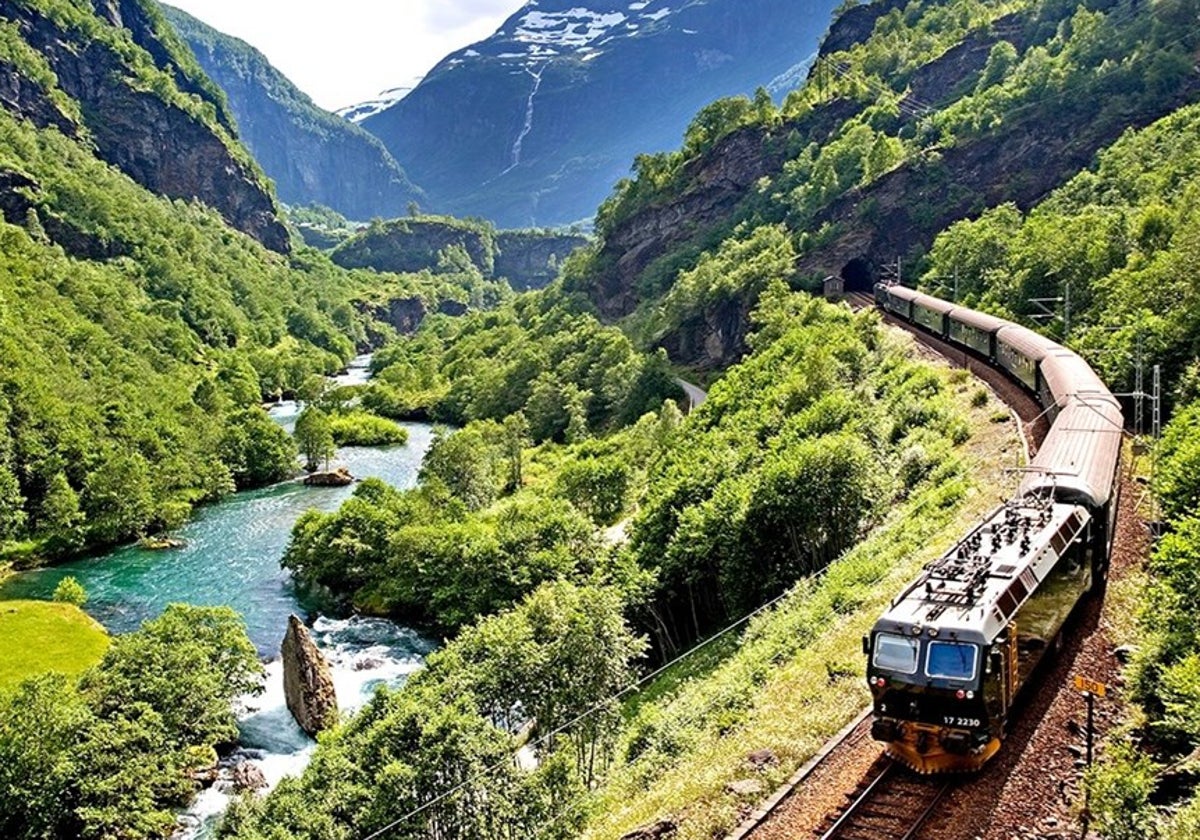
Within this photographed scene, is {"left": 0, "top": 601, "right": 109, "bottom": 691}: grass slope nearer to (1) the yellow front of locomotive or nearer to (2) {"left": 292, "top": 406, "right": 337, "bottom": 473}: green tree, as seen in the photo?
(2) {"left": 292, "top": 406, "right": 337, "bottom": 473}: green tree

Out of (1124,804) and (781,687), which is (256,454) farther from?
(1124,804)

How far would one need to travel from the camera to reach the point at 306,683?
45438 mm

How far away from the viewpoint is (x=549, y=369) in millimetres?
127188

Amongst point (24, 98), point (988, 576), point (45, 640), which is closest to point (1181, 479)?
point (988, 576)

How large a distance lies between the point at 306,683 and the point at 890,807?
35847 millimetres

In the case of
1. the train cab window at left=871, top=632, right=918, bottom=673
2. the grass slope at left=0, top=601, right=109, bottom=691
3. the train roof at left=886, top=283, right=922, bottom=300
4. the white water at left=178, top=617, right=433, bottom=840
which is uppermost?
the train roof at left=886, top=283, right=922, bottom=300

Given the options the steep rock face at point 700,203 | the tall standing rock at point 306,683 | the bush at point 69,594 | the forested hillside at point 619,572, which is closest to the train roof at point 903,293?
the forested hillside at point 619,572

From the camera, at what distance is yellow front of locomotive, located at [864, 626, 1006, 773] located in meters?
16.6

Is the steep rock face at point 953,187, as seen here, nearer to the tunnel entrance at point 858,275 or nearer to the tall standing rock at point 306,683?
the tunnel entrance at point 858,275

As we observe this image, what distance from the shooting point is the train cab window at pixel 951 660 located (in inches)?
653

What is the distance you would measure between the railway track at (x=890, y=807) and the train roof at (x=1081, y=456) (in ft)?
30.5

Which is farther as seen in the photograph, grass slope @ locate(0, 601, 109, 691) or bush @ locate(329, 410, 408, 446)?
bush @ locate(329, 410, 408, 446)

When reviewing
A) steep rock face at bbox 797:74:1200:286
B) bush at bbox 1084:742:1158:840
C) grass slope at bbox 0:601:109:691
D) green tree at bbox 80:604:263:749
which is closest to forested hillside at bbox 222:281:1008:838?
bush at bbox 1084:742:1158:840

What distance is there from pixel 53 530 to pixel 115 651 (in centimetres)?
3961
